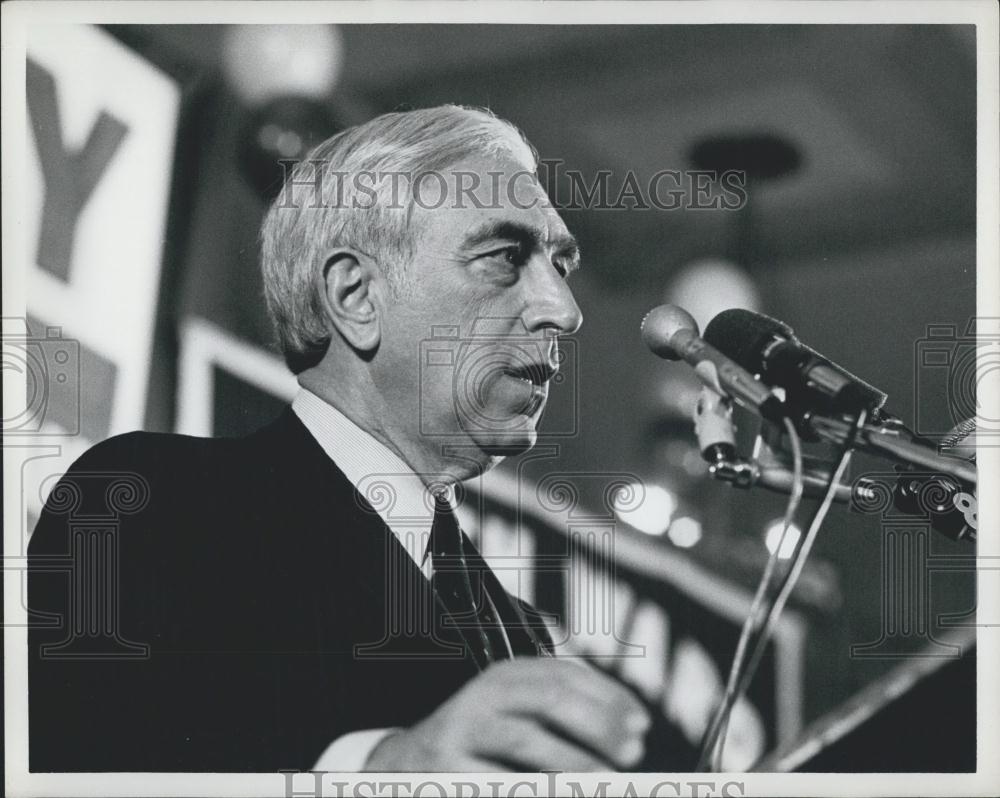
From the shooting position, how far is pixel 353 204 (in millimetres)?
2699

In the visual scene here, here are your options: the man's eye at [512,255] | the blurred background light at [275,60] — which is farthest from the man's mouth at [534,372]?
the blurred background light at [275,60]

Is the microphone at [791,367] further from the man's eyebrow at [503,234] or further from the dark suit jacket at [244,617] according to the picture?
the dark suit jacket at [244,617]

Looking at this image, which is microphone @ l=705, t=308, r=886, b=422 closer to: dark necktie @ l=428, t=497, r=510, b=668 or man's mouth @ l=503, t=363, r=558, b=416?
man's mouth @ l=503, t=363, r=558, b=416

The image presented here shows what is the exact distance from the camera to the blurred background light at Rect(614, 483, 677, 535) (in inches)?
108

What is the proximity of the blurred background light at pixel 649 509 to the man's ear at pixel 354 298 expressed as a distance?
72 cm

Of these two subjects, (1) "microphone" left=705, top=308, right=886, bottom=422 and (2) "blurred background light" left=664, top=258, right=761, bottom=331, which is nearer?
(1) "microphone" left=705, top=308, right=886, bottom=422

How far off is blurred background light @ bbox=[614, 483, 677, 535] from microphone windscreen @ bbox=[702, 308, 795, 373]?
19.8 inches

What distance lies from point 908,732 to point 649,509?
33.1 inches

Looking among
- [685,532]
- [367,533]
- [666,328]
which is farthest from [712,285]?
[367,533]

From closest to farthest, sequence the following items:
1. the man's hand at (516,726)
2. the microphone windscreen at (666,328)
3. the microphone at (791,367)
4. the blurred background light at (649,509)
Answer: the microphone at (791,367), the microphone windscreen at (666,328), the man's hand at (516,726), the blurred background light at (649,509)

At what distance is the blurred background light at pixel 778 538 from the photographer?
2.66 meters

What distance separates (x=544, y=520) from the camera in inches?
108

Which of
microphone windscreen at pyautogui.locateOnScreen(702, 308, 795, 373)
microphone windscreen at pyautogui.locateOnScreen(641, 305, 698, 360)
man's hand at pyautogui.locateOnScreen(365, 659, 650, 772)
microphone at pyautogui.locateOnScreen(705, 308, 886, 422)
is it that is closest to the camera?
microphone at pyautogui.locateOnScreen(705, 308, 886, 422)

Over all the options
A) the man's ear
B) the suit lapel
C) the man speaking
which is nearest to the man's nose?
the man speaking
